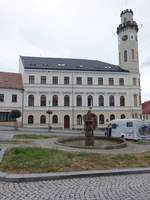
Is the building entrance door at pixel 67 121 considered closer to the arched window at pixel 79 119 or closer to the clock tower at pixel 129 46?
the arched window at pixel 79 119

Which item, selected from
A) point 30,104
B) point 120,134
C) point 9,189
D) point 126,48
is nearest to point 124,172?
point 9,189

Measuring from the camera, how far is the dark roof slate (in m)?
52.6

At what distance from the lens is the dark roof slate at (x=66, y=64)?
173 feet

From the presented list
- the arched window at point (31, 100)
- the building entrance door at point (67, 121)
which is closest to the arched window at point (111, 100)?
the building entrance door at point (67, 121)

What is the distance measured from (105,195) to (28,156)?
5.56 metres

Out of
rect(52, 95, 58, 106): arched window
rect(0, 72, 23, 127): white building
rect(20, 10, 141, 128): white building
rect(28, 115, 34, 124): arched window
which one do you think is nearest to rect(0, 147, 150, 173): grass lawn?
rect(0, 72, 23, 127): white building

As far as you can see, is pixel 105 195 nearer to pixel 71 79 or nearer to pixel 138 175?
pixel 138 175

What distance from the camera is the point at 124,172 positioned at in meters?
9.26

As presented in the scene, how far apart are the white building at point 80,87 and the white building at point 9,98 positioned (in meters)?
1.38

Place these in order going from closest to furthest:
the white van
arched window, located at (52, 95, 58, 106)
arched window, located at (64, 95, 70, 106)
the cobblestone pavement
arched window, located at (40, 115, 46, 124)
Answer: the cobblestone pavement < the white van < arched window, located at (40, 115, 46, 124) < arched window, located at (52, 95, 58, 106) < arched window, located at (64, 95, 70, 106)

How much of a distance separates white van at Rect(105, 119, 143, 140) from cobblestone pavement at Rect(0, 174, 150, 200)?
2066 centimetres

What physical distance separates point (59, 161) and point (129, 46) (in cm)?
5100

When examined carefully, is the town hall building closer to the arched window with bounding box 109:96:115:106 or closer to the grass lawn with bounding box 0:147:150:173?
the arched window with bounding box 109:96:115:106

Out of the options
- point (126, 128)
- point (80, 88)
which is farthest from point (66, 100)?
point (126, 128)
